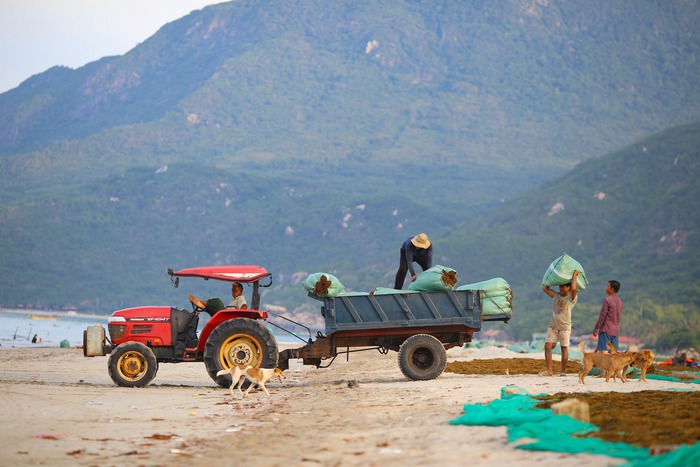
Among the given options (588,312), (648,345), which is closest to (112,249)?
(588,312)

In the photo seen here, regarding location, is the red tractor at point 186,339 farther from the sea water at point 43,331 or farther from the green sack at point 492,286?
the green sack at point 492,286

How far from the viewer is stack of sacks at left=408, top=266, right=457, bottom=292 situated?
17.6 meters

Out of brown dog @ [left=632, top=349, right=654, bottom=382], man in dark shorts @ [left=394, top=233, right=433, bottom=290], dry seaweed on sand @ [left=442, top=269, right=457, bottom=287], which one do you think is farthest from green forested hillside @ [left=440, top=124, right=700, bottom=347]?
dry seaweed on sand @ [left=442, top=269, right=457, bottom=287]

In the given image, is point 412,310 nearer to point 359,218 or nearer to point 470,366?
point 470,366

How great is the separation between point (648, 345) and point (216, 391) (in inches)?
3314

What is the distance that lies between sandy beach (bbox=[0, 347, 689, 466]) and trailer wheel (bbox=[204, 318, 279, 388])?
19.9 inches

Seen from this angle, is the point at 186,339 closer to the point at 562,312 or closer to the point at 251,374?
the point at 251,374

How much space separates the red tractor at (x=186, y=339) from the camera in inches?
675

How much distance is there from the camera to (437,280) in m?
17.6

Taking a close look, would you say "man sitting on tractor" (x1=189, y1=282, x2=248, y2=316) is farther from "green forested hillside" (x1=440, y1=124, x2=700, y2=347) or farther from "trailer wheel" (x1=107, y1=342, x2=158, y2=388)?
"green forested hillside" (x1=440, y1=124, x2=700, y2=347)

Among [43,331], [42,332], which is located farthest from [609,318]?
[43,331]

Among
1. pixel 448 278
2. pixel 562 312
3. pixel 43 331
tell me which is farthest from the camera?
pixel 43 331

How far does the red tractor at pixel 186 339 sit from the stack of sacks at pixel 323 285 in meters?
0.73

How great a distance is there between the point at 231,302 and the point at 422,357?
317 centimetres
